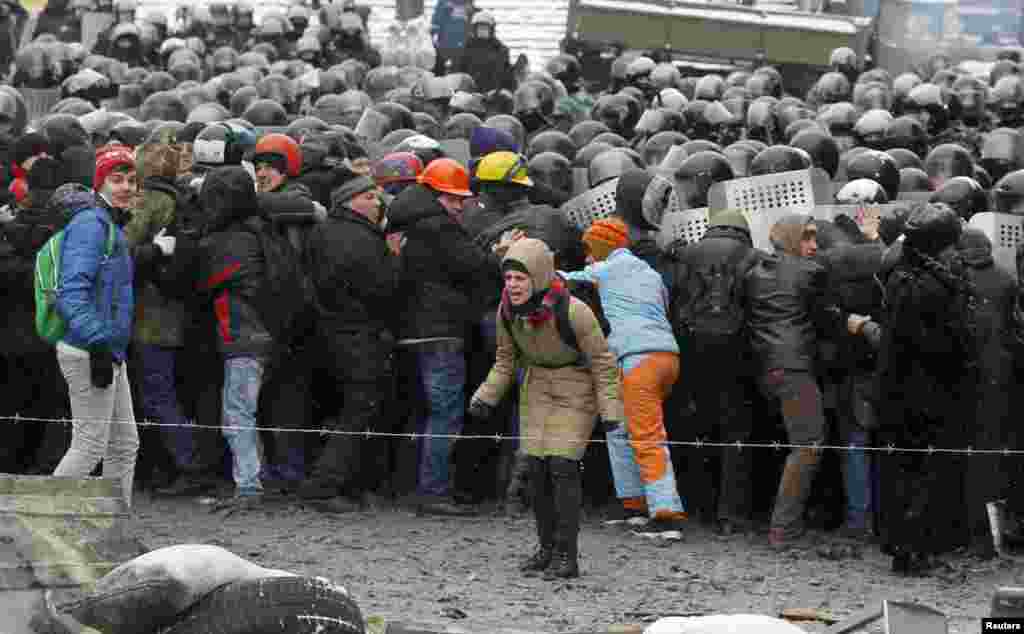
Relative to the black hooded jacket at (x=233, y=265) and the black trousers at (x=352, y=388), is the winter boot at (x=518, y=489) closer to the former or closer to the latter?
the black trousers at (x=352, y=388)

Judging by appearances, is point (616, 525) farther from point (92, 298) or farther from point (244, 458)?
point (92, 298)

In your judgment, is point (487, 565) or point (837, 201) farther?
point (837, 201)

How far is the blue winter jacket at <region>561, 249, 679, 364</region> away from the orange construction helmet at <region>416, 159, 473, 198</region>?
74 cm

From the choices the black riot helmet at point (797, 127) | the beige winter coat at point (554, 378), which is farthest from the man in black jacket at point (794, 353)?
the black riot helmet at point (797, 127)

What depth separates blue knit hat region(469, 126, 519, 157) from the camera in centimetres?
1259

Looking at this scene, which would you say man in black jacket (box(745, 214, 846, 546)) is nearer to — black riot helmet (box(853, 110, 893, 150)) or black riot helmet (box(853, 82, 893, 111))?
black riot helmet (box(853, 110, 893, 150))

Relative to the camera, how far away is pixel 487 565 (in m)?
9.81

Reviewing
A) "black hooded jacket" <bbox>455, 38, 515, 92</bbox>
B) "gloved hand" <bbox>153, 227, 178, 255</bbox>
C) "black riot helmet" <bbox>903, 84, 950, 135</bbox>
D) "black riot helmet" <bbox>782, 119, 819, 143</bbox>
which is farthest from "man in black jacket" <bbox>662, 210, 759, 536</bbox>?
"black hooded jacket" <bbox>455, 38, 515, 92</bbox>

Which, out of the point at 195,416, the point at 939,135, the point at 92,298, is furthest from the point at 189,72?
the point at 92,298

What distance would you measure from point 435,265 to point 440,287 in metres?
0.12

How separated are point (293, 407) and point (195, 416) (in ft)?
1.81

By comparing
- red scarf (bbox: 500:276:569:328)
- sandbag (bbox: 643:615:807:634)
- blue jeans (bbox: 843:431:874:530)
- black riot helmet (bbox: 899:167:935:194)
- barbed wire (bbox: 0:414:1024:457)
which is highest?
black riot helmet (bbox: 899:167:935:194)

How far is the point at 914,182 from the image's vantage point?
1346cm

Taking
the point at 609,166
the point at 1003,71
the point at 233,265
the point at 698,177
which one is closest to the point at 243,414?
the point at 233,265
